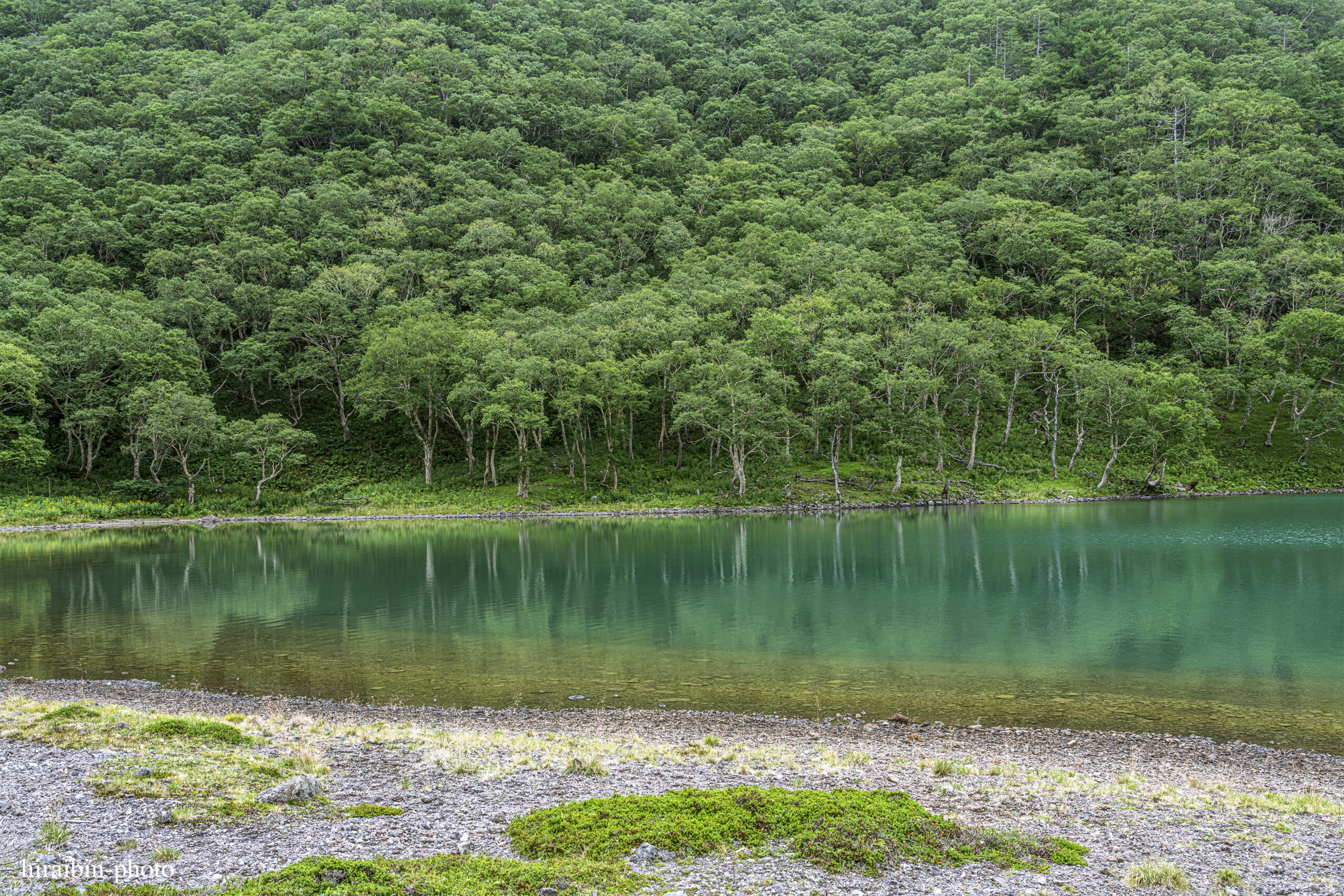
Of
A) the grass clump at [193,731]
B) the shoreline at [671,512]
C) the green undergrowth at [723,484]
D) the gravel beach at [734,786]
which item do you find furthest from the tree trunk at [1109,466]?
the grass clump at [193,731]

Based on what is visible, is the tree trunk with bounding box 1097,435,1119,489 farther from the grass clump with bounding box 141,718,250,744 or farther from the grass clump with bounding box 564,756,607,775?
the grass clump with bounding box 141,718,250,744

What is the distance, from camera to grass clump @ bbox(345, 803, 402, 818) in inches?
337

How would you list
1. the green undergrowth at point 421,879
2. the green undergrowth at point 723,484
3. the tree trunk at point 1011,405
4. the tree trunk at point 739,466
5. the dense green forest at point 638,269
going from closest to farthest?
1. the green undergrowth at point 421,879
2. the tree trunk at point 739,466
3. the green undergrowth at point 723,484
4. the dense green forest at point 638,269
5. the tree trunk at point 1011,405

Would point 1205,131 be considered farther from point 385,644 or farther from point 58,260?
point 58,260

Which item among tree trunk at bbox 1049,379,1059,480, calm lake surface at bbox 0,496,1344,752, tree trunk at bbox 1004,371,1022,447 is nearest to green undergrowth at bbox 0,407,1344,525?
tree trunk at bbox 1049,379,1059,480

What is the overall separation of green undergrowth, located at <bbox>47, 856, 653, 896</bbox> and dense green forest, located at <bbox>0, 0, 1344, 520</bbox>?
2037 inches

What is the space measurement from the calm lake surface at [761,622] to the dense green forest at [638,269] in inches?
823

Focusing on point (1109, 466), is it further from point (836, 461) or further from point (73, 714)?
point (73, 714)

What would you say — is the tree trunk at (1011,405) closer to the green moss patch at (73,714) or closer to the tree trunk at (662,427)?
the tree trunk at (662,427)

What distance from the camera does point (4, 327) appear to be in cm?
6231

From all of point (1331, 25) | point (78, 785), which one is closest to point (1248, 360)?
point (78, 785)

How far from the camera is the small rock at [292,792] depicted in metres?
8.87

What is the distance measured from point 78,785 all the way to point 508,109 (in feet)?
417

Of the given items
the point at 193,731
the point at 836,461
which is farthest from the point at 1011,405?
the point at 193,731
